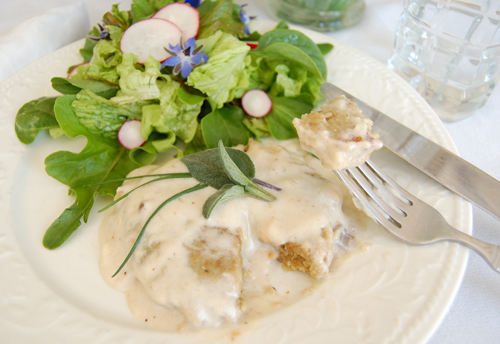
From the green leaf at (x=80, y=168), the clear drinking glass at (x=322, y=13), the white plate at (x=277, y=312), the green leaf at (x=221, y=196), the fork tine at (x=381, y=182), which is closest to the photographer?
the white plate at (x=277, y=312)

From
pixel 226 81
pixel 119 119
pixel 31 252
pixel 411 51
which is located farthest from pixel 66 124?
pixel 411 51

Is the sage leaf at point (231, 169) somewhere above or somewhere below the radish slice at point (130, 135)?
above

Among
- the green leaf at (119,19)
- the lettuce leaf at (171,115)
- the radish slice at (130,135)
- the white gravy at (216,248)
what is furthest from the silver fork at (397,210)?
the green leaf at (119,19)

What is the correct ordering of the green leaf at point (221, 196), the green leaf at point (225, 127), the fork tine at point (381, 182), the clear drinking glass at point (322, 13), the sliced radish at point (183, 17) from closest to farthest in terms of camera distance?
the green leaf at point (221, 196) < the fork tine at point (381, 182) < the green leaf at point (225, 127) < the sliced radish at point (183, 17) < the clear drinking glass at point (322, 13)

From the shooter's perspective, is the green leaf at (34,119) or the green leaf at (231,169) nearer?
the green leaf at (231,169)

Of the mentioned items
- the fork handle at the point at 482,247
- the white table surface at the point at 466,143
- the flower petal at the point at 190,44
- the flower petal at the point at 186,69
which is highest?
the flower petal at the point at 190,44

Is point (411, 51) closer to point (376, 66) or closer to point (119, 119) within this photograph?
point (376, 66)

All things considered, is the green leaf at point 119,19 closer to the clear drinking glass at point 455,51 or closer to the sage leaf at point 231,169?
the sage leaf at point 231,169
